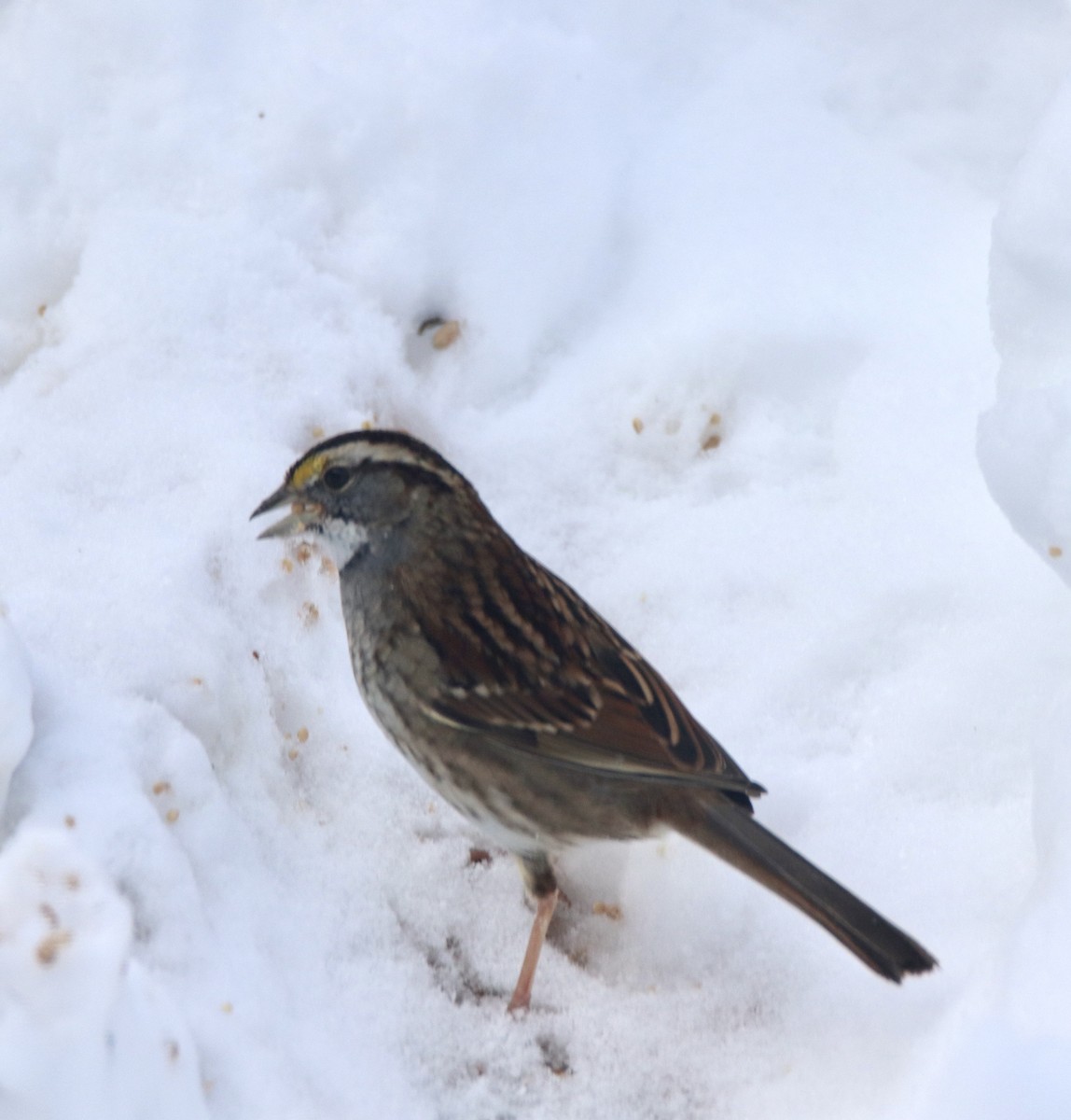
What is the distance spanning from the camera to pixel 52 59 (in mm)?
4594

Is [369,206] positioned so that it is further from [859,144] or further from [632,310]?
[859,144]

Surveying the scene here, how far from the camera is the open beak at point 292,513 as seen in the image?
3.62 meters

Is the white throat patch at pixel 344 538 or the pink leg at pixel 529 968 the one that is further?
the white throat patch at pixel 344 538

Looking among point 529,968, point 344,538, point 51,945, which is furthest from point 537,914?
point 51,945

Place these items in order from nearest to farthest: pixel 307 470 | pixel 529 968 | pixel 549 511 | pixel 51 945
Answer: pixel 51 945 < pixel 529 968 < pixel 307 470 < pixel 549 511

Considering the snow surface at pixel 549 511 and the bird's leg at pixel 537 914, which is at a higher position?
the snow surface at pixel 549 511

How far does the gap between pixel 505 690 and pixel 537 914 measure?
0.52 metres

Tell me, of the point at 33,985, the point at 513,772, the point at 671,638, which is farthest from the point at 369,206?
the point at 33,985

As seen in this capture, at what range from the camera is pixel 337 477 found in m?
3.60

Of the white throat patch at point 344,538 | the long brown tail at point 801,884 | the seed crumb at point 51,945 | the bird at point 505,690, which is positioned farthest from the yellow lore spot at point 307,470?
the seed crumb at point 51,945

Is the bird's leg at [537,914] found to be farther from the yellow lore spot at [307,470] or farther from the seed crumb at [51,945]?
the seed crumb at [51,945]

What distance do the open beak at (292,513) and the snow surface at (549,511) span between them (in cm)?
21

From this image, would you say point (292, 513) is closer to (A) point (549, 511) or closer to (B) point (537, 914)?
(A) point (549, 511)

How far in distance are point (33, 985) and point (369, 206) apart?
9.69 ft
